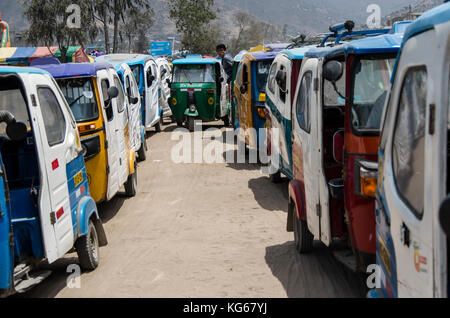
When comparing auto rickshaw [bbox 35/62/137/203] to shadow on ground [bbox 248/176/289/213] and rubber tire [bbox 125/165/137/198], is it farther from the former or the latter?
shadow on ground [bbox 248/176/289/213]

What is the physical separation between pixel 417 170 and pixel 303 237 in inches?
145

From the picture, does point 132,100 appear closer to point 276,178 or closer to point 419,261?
point 276,178

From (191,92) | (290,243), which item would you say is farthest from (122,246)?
(191,92)

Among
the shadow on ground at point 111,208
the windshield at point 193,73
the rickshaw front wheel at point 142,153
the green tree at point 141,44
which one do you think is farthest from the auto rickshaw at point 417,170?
the green tree at point 141,44

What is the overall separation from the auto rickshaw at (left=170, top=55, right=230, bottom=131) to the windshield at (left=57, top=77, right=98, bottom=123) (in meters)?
10.7

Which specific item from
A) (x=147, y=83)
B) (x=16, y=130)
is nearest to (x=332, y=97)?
(x=16, y=130)

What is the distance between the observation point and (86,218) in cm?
675

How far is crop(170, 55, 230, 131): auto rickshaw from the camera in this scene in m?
19.6

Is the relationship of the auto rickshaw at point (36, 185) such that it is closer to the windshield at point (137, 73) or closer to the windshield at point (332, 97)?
the windshield at point (332, 97)

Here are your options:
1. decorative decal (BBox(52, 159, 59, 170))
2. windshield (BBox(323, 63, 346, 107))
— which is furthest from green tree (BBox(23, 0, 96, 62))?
decorative decal (BBox(52, 159, 59, 170))

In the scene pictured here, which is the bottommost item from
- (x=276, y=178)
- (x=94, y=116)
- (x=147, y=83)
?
(x=276, y=178)

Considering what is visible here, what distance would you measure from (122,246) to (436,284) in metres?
5.42

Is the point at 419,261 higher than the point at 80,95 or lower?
lower
